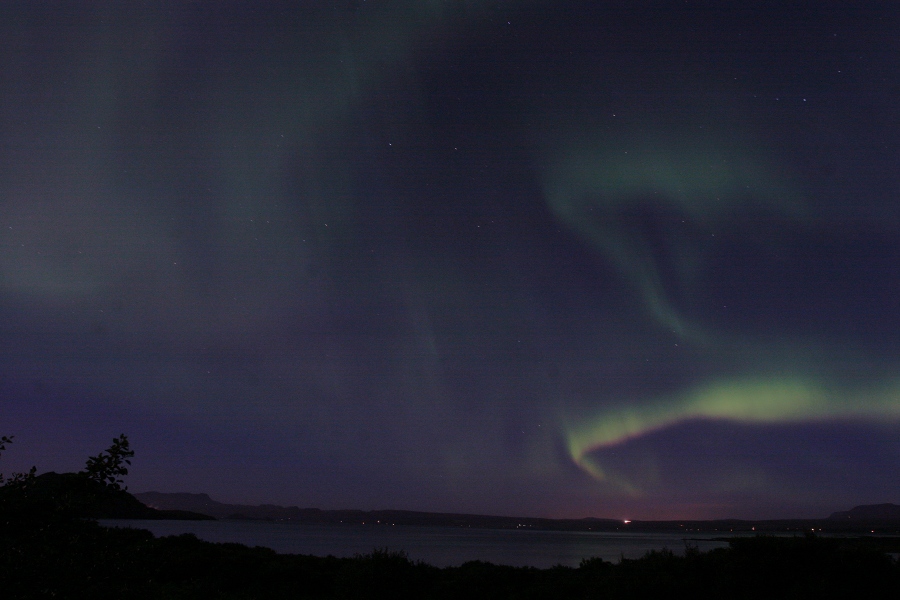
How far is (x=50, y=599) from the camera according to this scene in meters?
5.12

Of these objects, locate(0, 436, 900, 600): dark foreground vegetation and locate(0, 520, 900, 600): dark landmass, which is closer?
locate(0, 436, 900, 600): dark foreground vegetation

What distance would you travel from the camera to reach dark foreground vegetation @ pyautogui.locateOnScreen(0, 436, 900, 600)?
5320 millimetres

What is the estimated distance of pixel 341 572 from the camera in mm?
19922

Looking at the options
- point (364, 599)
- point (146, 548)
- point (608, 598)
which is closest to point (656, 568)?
point (608, 598)

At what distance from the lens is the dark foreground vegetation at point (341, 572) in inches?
209

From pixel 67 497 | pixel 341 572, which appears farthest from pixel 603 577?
pixel 67 497

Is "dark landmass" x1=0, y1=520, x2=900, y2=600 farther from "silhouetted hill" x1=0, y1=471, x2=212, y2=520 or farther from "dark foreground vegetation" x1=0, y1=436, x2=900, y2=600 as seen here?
"silhouetted hill" x1=0, y1=471, x2=212, y2=520

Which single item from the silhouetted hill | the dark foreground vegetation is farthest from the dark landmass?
the silhouetted hill

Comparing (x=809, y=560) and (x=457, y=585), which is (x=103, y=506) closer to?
(x=457, y=585)

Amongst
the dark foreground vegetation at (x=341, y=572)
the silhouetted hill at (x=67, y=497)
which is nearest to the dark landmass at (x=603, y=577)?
the dark foreground vegetation at (x=341, y=572)

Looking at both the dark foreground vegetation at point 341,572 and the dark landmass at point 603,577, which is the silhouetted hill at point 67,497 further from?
the dark landmass at point 603,577

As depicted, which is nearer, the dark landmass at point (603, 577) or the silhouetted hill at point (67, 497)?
the silhouetted hill at point (67, 497)

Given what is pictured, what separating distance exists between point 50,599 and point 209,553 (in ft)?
80.2

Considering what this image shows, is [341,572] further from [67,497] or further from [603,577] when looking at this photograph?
[67,497]
